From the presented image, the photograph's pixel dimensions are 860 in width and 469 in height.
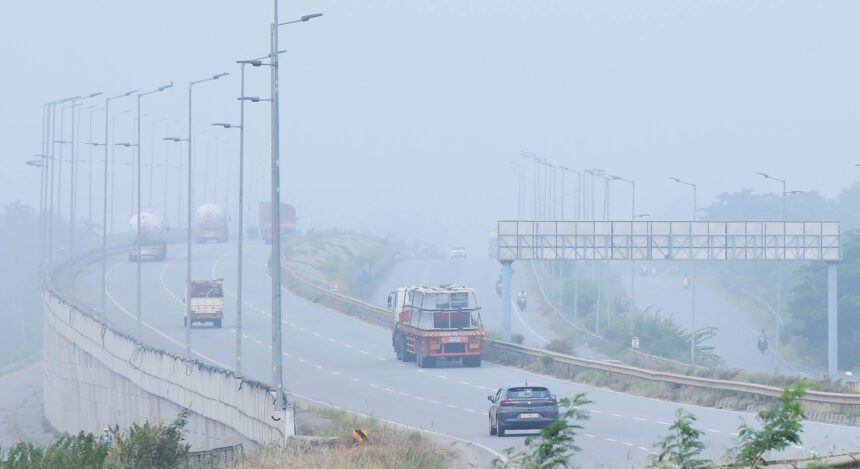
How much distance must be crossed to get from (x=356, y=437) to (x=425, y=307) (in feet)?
96.6

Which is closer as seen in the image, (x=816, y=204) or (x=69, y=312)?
(x=69, y=312)

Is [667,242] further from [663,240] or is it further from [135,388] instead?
[135,388]

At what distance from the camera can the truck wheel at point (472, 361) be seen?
187ft

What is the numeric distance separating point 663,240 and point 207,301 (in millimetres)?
24124

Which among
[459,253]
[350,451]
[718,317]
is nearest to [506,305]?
[350,451]

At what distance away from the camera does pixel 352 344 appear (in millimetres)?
69438

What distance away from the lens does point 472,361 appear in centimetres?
5741

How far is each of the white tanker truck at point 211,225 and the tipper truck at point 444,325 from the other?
83608mm

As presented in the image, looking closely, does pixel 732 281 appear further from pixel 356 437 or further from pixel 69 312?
pixel 356 437

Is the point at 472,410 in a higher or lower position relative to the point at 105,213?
lower

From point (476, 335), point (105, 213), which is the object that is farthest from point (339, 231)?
point (476, 335)

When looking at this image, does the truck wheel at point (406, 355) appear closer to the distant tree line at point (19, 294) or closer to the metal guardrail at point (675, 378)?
the metal guardrail at point (675, 378)

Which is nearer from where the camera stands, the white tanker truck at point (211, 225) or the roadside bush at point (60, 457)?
the roadside bush at point (60, 457)

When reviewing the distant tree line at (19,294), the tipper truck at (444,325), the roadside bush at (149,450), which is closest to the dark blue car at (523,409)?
the roadside bush at (149,450)
